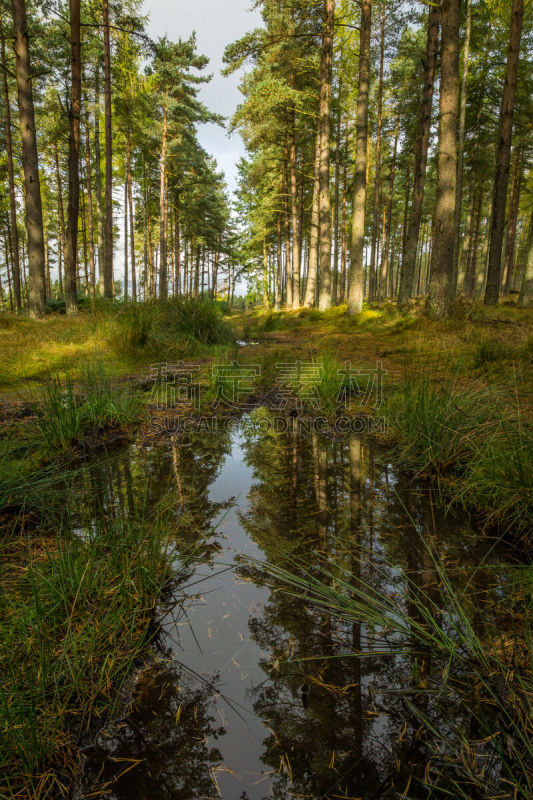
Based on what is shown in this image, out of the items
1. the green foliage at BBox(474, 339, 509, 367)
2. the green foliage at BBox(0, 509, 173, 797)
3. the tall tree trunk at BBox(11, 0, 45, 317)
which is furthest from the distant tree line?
the green foliage at BBox(0, 509, 173, 797)

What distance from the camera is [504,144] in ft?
33.7

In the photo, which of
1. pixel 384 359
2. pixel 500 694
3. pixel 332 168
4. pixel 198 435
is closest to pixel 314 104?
pixel 332 168

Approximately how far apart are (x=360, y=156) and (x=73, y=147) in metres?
8.01

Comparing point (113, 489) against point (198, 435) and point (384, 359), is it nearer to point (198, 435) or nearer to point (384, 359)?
point (198, 435)

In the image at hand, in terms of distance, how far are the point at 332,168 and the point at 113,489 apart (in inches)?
1098

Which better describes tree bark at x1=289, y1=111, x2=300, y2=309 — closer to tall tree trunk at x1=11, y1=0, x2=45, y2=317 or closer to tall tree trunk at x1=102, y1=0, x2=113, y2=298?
tall tree trunk at x1=102, y1=0, x2=113, y2=298

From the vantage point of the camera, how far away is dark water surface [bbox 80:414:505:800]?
1051 millimetres

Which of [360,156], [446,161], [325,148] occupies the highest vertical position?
[325,148]

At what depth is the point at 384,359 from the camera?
6375 millimetres

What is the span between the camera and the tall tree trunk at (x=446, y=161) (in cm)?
667

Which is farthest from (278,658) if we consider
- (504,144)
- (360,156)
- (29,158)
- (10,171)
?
(10,171)

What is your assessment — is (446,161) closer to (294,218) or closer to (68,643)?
(68,643)

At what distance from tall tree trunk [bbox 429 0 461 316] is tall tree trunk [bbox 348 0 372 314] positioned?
2.97 m

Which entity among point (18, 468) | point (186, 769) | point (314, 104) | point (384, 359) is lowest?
point (186, 769)
